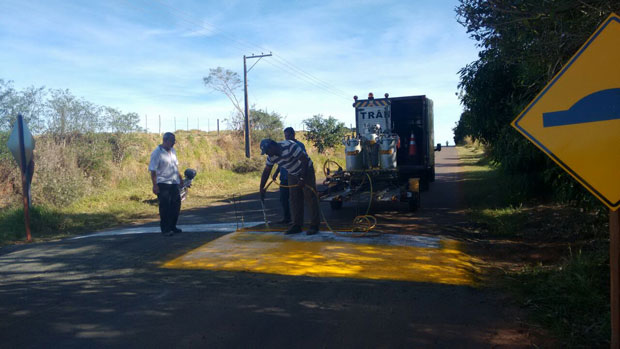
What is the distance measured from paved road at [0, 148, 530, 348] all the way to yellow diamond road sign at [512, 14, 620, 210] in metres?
1.44

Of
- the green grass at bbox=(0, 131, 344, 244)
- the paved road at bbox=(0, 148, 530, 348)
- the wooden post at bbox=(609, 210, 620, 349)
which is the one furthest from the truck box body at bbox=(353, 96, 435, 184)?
the wooden post at bbox=(609, 210, 620, 349)

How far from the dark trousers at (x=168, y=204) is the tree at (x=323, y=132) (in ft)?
74.1

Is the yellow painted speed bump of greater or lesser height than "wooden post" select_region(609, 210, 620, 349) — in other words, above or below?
below

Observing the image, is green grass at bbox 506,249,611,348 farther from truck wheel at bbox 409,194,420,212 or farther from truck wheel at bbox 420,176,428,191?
truck wheel at bbox 420,176,428,191

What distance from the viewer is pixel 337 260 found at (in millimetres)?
5879

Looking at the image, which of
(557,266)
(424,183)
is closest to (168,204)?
(557,266)

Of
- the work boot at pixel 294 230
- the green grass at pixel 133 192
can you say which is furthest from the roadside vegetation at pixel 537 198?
the green grass at pixel 133 192

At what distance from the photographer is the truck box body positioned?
Result: 12.5 metres

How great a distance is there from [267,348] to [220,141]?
81.3 feet

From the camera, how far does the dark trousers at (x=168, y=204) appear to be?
25.6ft

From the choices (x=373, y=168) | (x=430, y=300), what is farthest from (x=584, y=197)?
(x=373, y=168)

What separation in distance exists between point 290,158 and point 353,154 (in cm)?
293

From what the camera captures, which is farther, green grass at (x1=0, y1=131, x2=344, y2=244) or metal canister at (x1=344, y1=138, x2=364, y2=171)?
metal canister at (x1=344, y1=138, x2=364, y2=171)

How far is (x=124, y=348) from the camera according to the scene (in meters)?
3.41
